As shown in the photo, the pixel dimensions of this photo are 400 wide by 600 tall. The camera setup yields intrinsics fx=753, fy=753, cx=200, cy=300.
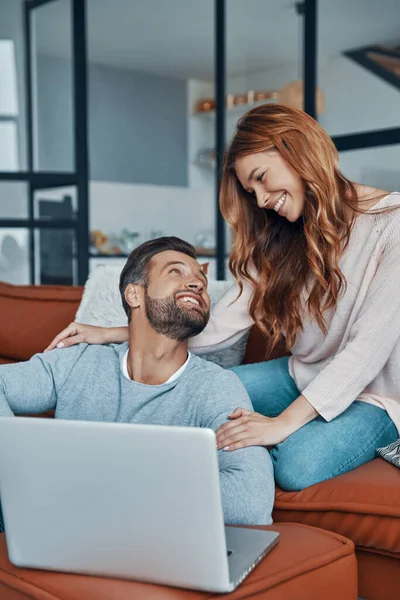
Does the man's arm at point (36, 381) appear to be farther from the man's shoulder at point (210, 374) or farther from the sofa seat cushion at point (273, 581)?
the sofa seat cushion at point (273, 581)

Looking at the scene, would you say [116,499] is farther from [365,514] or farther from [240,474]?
[365,514]

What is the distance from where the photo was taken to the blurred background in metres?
4.14

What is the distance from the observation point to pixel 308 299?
187 cm

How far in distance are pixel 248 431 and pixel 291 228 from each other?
26.4 inches

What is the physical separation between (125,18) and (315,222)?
4.17 metres

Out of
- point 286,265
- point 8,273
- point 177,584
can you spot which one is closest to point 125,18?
point 8,273

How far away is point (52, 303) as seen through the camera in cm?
256

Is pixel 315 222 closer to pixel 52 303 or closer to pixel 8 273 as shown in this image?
pixel 52 303

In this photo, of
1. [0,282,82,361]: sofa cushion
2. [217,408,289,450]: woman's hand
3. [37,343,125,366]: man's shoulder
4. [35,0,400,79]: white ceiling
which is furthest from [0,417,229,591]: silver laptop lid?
[35,0,400,79]: white ceiling

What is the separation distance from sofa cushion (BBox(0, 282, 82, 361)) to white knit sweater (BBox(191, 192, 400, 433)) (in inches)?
34.3

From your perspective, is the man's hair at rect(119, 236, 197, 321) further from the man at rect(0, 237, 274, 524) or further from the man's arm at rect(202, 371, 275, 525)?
the man's arm at rect(202, 371, 275, 525)

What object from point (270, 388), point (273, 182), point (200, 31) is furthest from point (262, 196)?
point (200, 31)

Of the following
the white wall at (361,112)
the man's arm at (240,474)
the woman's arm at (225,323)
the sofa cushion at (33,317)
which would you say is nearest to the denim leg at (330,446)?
the man's arm at (240,474)

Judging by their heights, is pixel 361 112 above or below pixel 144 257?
above
